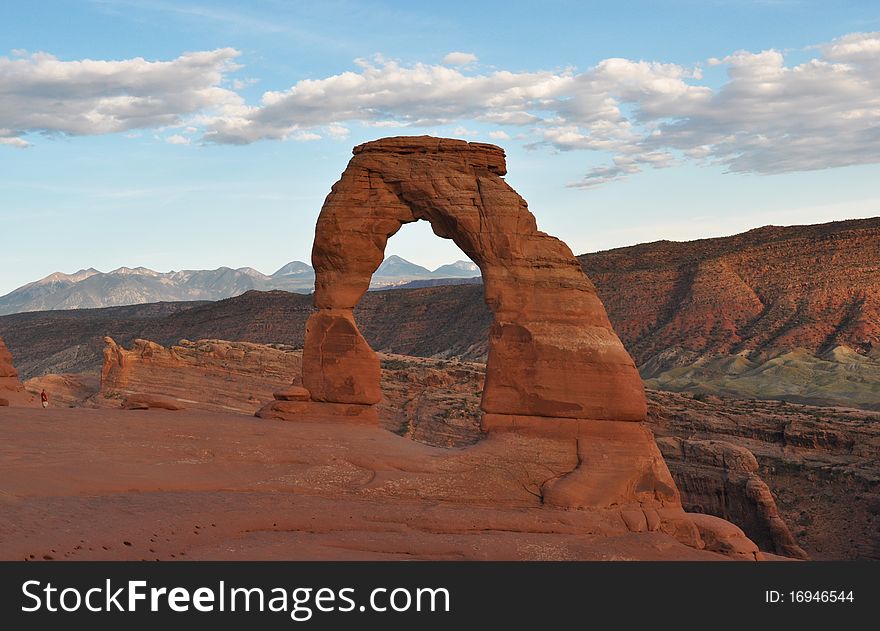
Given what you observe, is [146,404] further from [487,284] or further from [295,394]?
[487,284]

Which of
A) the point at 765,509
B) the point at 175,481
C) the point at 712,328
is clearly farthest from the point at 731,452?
the point at 712,328

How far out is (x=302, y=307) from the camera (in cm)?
10088

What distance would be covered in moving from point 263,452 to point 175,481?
2.26 meters

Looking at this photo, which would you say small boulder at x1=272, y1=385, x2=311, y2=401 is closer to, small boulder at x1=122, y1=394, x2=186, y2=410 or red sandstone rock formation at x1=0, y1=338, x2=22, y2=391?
small boulder at x1=122, y1=394, x2=186, y2=410

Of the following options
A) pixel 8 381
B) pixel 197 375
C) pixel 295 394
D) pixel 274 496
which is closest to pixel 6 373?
pixel 8 381

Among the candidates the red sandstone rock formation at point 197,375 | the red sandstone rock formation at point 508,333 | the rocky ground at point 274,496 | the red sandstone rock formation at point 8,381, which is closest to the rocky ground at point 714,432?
the red sandstone rock formation at point 197,375

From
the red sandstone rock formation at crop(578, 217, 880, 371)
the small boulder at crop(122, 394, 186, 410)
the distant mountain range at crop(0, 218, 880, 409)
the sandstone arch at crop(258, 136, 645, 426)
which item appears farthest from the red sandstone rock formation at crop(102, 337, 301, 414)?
the red sandstone rock formation at crop(578, 217, 880, 371)

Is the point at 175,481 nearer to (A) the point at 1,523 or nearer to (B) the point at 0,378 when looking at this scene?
(A) the point at 1,523

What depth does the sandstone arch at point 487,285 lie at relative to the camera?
2020 cm

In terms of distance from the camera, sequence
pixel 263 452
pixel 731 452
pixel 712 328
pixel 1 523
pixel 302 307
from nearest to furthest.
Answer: pixel 1 523 < pixel 263 452 < pixel 731 452 < pixel 712 328 < pixel 302 307

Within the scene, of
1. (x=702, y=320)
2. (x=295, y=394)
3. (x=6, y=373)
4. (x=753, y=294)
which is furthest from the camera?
(x=753, y=294)

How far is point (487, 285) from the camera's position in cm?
2119

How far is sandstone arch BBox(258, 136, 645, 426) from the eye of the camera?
2020 cm

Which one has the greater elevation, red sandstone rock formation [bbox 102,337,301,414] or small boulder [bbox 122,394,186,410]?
red sandstone rock formation [bbox 102,337,301,414]
